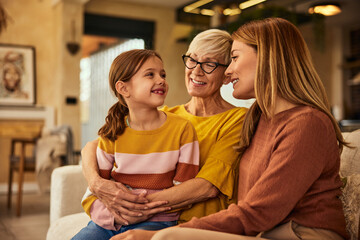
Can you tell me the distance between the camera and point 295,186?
1.05 meters

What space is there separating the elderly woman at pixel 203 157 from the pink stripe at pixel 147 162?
7cm

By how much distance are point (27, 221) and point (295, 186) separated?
3550 millimetres

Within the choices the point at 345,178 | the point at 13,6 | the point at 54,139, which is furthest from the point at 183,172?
the point at 13,6

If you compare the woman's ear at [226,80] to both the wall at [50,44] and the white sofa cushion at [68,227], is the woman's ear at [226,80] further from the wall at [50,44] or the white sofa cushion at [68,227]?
the wall at [50,44]

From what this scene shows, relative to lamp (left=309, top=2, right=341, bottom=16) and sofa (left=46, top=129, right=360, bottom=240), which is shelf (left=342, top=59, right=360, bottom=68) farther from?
sofa (left=46, top=129, right=360, bottom=240)

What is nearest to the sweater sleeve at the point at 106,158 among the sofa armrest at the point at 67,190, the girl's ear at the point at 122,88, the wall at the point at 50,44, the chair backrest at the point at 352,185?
the girl's ear at the point at 122,88

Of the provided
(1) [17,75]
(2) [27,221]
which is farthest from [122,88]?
(1) [17,75]

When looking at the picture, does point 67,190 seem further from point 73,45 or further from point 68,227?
point 73,45

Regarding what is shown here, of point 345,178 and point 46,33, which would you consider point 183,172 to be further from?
point 46,33

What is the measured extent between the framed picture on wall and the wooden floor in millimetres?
1397

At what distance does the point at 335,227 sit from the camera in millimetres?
1124

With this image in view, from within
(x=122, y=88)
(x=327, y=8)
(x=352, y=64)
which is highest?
(x=327, y=8)

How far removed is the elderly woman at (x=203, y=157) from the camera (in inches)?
54.6

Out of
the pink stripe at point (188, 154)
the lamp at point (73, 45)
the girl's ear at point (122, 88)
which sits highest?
the lamp at point (73, 45)
